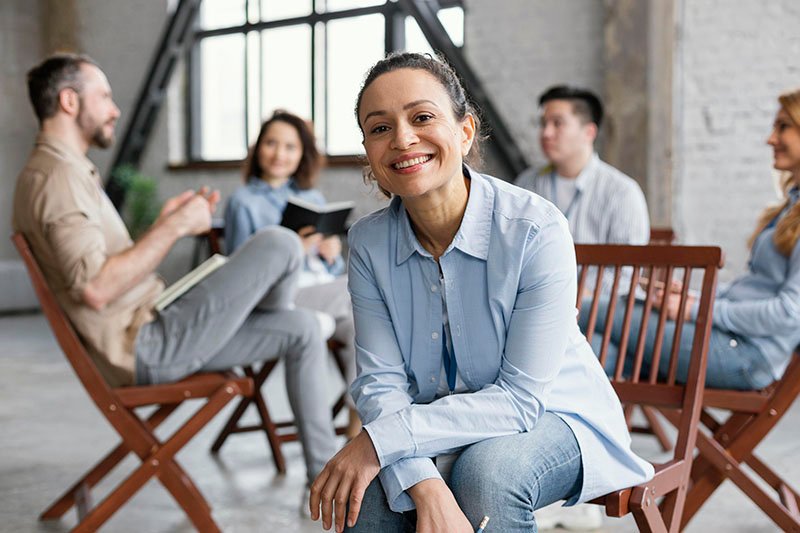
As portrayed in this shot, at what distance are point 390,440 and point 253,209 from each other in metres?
2.70

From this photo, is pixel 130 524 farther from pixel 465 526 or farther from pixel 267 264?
pixel 465 526

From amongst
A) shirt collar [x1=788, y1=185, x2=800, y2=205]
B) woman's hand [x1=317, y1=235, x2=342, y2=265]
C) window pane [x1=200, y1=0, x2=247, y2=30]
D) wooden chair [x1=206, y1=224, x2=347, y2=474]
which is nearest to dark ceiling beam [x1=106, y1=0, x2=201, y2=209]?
window pane [x1=200, y1=0, x2=247, y2=30]

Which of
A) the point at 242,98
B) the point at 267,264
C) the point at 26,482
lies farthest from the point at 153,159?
the point at 267,264

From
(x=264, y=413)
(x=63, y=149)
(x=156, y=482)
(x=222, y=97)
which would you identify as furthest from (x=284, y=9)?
(x=63, y=149)

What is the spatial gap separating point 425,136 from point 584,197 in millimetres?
2401

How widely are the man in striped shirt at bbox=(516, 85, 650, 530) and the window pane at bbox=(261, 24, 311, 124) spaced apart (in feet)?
14.2

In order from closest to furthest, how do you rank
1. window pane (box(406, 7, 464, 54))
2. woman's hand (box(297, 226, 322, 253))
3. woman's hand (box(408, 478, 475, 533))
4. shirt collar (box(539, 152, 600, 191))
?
woman's hand (box(408, 478, 475, 533)) → woman's hand (box(297, 226, 322, 253)) → shirt collar (box(539, 152, 600, 191)) → window pane (box(406, 7, 464, 54))

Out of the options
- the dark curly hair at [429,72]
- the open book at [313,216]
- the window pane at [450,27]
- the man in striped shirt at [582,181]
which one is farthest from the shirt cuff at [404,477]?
the window pane at [450,27]

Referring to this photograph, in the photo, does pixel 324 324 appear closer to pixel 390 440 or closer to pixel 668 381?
pixel 668 381

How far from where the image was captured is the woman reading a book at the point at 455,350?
1.72 m

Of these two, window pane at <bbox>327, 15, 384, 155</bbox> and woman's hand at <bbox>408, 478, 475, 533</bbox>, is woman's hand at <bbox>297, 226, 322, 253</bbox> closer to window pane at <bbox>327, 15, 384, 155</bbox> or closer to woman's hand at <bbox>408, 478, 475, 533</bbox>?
woman's hand at <bbox>408, 478, 475, 533</bbox>

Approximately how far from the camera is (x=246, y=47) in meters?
8.86

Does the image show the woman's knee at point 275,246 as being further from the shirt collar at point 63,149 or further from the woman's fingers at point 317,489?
the woman's fingers at point 317,489

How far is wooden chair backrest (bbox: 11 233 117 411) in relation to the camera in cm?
277
